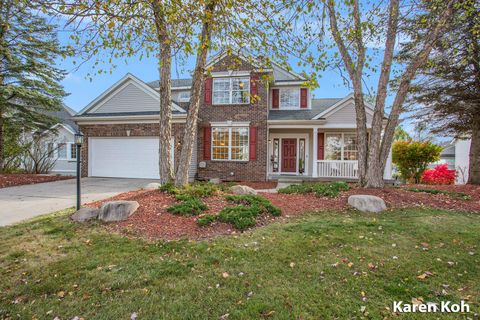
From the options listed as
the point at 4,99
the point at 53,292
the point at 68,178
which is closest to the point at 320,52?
the point at 53,292

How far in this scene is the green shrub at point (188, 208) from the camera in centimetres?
534

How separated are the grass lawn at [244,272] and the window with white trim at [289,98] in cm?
1065

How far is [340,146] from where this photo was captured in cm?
1465

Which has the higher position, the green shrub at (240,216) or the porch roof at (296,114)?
the porch roof at (296,114)

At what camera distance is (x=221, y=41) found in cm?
679

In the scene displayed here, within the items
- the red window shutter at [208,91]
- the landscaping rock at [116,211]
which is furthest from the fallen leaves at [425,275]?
the red window shutter at [208,91]

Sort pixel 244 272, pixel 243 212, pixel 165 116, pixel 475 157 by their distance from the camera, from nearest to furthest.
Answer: pixel 244 272, pixel 243 212, pixel 165 116, pixel 475 157

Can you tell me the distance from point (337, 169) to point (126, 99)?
1154 cm

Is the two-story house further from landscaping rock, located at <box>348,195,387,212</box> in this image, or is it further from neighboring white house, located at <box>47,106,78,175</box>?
landscaping rock, located at <box>348,195,387,212</box>

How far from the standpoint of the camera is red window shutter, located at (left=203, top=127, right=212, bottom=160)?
45.2 ft

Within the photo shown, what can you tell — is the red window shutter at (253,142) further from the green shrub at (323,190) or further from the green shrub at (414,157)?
the green shrub at (414,157)

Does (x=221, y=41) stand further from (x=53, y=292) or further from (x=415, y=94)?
(x=415, y=94)

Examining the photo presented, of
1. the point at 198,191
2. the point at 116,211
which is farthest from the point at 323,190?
the point at 116,211

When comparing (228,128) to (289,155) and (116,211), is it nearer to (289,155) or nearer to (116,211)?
(289,155)
